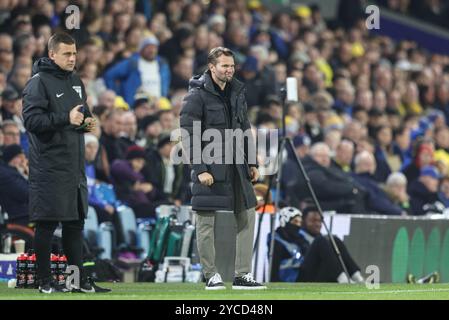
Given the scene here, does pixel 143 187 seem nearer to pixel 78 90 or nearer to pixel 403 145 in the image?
pixel 78 90

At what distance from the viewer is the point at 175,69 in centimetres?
1955

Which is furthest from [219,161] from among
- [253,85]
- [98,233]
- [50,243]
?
[253,85]

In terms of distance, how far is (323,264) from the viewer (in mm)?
14102

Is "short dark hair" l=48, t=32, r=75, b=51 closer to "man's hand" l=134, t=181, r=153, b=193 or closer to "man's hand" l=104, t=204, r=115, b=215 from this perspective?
"man's hand" l=104, t=204, r=115, b=215

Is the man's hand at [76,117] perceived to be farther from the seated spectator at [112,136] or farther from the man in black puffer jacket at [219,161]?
the seated spectator at [112,136]

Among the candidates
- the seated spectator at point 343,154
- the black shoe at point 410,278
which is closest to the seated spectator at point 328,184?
the seated spectator at point 343,154

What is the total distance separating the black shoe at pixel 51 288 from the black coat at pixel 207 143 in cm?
128

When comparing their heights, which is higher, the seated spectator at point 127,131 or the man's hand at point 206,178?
the seated spectator at point 127,131

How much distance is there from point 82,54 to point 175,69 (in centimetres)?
233

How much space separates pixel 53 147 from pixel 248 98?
31.8ft

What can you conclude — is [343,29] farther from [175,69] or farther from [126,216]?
[126,216]

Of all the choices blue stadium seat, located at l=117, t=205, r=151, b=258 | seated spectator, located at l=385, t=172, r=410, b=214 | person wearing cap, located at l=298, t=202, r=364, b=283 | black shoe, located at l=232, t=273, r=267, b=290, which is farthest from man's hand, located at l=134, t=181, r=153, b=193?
black shoe, located at l=232, t=273, r=267, b=290

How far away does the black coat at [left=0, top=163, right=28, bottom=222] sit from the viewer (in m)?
13.8

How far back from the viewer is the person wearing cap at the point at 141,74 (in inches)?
723
